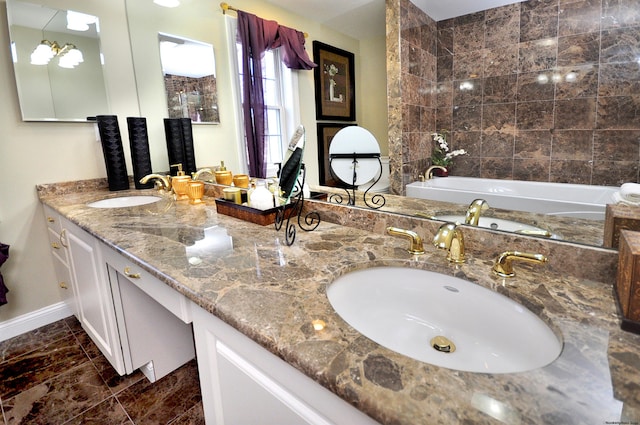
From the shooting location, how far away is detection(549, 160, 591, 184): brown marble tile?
2.50 ft

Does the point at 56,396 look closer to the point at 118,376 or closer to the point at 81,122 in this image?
the point at 118,376

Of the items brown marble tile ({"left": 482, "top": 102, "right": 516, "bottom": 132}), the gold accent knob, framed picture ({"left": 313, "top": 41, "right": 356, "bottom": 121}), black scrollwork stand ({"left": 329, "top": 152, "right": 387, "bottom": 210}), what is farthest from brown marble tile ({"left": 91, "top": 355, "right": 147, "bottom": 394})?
brown marble tile ({"left": 482, "top": 102, "right": 516, "bottom": 132})

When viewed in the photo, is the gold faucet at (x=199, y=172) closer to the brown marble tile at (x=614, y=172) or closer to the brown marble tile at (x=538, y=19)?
the brown marble tile at (x=538, y=19)

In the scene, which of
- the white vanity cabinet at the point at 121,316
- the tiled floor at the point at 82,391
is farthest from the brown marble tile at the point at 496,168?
the tiled floor at the point at 82,391

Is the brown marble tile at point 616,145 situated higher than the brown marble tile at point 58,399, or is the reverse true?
the brown marble tile at point 616,145

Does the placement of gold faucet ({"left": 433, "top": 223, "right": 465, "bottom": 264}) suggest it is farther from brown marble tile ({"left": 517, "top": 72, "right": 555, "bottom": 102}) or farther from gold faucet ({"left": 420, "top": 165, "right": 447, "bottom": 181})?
brown marble tile ({"left": 517, "top": 72, "right": 555, "bottom": 102})

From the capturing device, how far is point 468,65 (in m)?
0.91

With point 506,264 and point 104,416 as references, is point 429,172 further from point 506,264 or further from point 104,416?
point 104,416

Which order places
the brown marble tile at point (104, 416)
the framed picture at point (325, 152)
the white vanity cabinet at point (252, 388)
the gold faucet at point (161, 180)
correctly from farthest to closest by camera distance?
the gold faucet at point (161, 180) → the brown marble tile at point (104, 416) → the framed picture at point (325, 152) → the white vanity cabinet at point (252, 388)

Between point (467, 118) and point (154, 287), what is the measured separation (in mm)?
1083

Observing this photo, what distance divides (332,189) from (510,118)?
2.36ft

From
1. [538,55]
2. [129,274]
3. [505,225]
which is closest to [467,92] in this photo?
[538,55]

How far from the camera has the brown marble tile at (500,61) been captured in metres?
0.84

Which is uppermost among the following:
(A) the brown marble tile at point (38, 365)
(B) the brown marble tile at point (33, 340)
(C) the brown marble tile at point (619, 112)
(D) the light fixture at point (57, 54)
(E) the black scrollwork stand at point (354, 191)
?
(D) the light fixture at point (57, 54)
